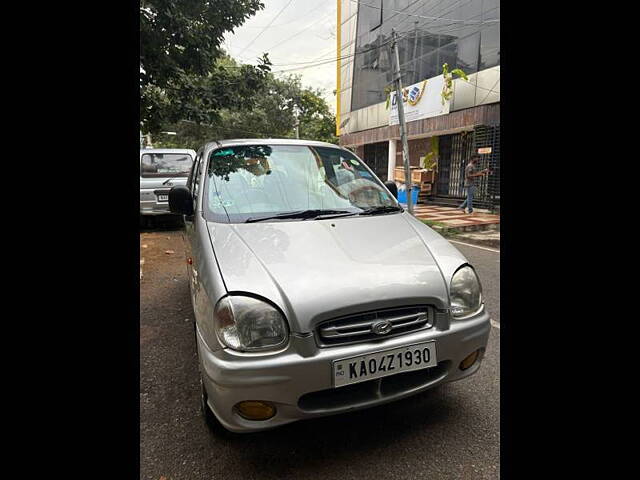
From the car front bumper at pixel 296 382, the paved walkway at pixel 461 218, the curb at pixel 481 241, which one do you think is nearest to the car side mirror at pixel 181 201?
the car front bumper at pixel 296 382

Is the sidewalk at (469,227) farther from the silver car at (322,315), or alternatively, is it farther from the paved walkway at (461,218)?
the silver car at (322,315)

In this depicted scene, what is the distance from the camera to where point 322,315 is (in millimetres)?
1562

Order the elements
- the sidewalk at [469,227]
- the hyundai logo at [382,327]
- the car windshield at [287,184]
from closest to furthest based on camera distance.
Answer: the hyundai logo at [382,327]
the car windshield at [287,184]
the sidewalk at [469,227]

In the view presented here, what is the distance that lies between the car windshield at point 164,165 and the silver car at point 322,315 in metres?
6.41

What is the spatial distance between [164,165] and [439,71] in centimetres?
890

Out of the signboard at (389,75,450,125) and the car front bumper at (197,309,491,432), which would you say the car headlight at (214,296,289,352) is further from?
the signboard at (389,75,450,125)

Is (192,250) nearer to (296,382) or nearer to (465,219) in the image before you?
(296,382)

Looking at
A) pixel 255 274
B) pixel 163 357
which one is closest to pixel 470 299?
pixel 255 274

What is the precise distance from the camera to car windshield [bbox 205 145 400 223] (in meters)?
2.43

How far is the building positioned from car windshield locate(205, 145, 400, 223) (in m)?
5.80

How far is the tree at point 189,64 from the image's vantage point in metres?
3.68

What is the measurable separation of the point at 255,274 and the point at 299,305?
263mm

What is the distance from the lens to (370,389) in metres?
1.70
